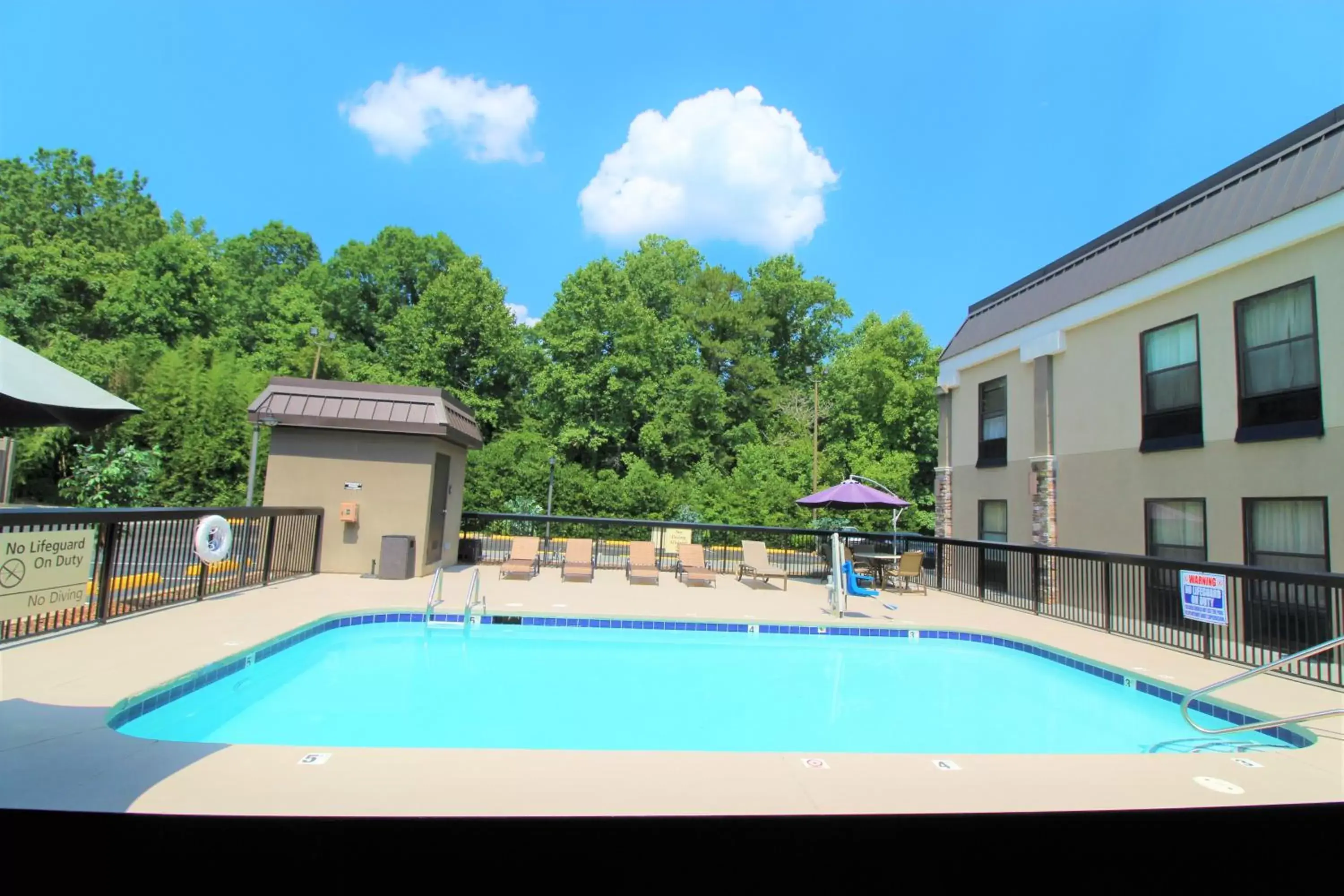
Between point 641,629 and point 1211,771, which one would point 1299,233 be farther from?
point 641,629

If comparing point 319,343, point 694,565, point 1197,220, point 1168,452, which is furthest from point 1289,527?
point 319,343

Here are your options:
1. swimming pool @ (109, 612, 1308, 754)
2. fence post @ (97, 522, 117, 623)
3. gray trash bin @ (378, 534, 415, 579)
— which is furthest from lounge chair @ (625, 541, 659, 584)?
fence post @ (97, 522, 117, 623)

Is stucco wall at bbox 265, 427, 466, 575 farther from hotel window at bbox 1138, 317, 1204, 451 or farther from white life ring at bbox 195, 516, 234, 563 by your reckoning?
hotel window at bbox 1138, 317, 1204, 451

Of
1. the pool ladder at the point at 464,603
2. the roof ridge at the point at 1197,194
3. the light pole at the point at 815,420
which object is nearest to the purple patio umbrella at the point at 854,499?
the roof ridge at the point at 1197,194

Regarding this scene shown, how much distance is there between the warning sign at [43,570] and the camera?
460cm

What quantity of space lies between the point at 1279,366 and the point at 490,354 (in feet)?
83.2

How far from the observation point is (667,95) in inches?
672

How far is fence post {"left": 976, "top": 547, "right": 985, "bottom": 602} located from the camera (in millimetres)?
10758

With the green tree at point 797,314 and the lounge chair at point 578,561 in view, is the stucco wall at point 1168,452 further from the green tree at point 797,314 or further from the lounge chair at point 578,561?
the green tree at point 797,314

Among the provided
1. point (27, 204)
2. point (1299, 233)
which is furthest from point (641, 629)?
point (27, 204)

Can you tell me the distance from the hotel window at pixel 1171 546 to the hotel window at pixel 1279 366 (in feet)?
4.45

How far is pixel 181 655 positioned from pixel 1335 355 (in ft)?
39.5

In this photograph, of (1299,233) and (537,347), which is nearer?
(1299,233)

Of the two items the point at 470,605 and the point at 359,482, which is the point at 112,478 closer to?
the point at 359,482
